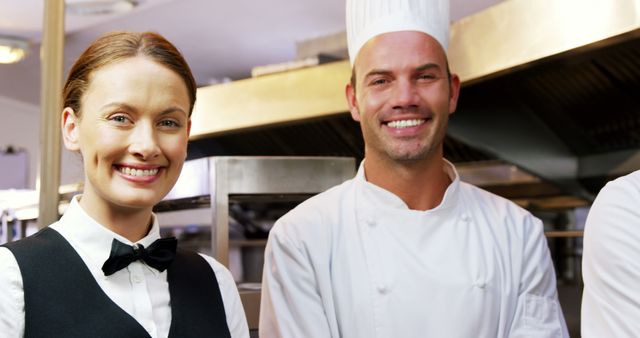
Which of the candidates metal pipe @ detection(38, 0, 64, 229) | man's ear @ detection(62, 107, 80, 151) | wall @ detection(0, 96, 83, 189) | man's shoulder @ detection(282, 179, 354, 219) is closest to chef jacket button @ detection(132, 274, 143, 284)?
man's ear @ detection(62, 107, 80, 151)

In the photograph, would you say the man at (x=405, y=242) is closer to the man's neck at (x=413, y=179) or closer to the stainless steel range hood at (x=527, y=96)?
the man's neck at (x=413, y=179)

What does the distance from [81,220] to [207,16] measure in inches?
162

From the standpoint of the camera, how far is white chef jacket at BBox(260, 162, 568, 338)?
6.12ft

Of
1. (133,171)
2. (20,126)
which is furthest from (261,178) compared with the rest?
(20,126)

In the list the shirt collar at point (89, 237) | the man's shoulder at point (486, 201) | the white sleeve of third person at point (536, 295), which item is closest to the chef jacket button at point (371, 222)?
the man's shoulder at point (486, 201)

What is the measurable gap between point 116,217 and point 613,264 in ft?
2.86

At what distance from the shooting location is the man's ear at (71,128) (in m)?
1.32

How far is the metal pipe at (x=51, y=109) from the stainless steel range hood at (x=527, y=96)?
1.32m

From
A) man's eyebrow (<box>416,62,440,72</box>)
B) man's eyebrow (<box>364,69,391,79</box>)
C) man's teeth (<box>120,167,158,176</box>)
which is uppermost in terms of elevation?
man's eyebrow (<box>416,62,440,72</box>)

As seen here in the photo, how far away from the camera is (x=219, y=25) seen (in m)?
5.46

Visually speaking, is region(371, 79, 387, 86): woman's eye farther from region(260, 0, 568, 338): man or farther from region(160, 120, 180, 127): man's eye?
region(160, 120, 180, 127): man's eye

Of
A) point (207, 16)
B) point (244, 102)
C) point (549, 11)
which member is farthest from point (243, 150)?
point (549, 11)

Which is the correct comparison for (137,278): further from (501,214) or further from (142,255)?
(501,214)

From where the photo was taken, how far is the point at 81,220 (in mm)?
1307
